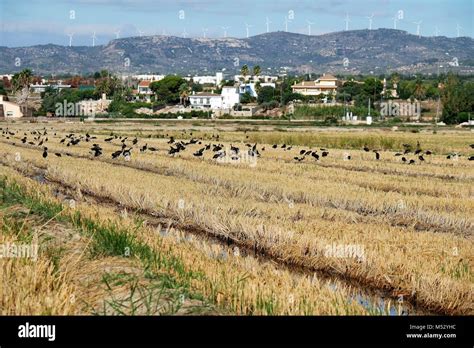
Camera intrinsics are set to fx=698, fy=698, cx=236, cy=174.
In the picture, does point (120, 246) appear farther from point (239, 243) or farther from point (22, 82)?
point (22, 82)

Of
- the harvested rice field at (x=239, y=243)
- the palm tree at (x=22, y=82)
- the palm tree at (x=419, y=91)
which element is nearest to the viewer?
the harvested rice field at (x=239, y=243)

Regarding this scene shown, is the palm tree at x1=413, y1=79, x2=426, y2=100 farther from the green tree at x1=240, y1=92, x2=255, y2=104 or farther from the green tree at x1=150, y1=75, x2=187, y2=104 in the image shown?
the green tree at x1=150, y1=75, x2=187, y2=104

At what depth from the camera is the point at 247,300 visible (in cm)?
903

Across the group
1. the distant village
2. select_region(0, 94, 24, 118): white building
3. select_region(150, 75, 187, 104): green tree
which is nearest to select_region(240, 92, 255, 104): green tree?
the distant village

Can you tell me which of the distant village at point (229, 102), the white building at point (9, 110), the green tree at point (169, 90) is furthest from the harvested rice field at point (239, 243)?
the green tree at point (169, 90)

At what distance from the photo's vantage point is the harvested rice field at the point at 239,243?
8680 mm

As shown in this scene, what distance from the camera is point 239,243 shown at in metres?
15.4

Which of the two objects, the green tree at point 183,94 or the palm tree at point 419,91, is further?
the green tree at point 183,94

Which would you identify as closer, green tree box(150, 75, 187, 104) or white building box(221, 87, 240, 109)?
white building box(221, 87, 240, 109)

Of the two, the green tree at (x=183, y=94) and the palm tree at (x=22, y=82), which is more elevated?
the palm tree at (x=22, y=82)

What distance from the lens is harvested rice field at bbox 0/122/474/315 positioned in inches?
342

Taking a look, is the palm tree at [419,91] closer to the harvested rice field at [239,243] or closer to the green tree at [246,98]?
the green tree at [246,98]
